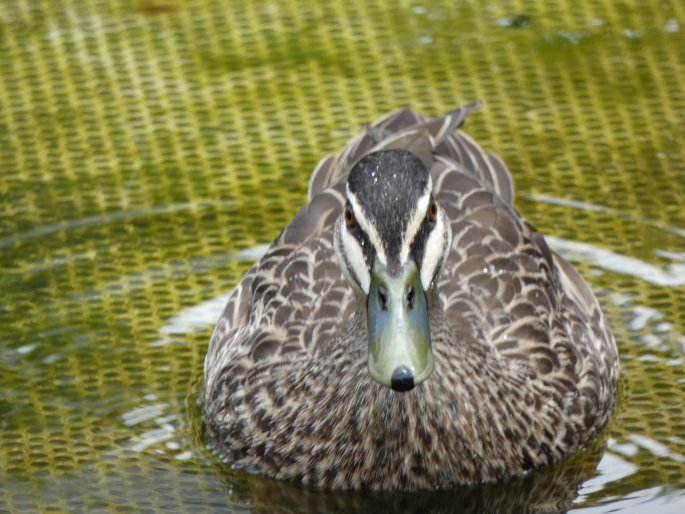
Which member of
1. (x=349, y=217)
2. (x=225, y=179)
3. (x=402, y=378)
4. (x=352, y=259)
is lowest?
(x=225, y=179)

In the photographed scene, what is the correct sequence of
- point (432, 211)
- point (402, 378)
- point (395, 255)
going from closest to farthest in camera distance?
point (402, 378), point (395, 255), point (432, 211)

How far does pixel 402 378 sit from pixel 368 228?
538 millimetres

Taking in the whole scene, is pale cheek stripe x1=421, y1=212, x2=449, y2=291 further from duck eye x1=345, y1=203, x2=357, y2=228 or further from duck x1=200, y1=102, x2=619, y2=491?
duck eye x1=345, y1=203, x2=357, y2=228

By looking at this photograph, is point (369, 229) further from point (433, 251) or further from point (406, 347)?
point (406, 347)

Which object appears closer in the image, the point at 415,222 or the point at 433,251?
the point at 415,222

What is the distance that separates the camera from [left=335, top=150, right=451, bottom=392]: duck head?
17.2 ft

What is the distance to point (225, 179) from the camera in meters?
8.57

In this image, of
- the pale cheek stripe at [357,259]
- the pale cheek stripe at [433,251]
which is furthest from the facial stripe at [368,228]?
the pale cheek stripe at [433,251]

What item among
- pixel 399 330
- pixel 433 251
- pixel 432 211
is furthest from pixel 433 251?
pixel 399 330

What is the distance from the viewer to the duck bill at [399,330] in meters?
5.21

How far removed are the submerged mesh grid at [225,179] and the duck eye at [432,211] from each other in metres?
1.10

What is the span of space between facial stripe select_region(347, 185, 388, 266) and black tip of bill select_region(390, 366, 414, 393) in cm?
36

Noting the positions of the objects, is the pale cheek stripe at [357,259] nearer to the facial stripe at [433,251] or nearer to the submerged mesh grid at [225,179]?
the facial stripe at [433,251]

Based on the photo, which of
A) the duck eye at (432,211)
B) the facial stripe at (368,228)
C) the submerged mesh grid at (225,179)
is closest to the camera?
the facial stripe at (368,228)
